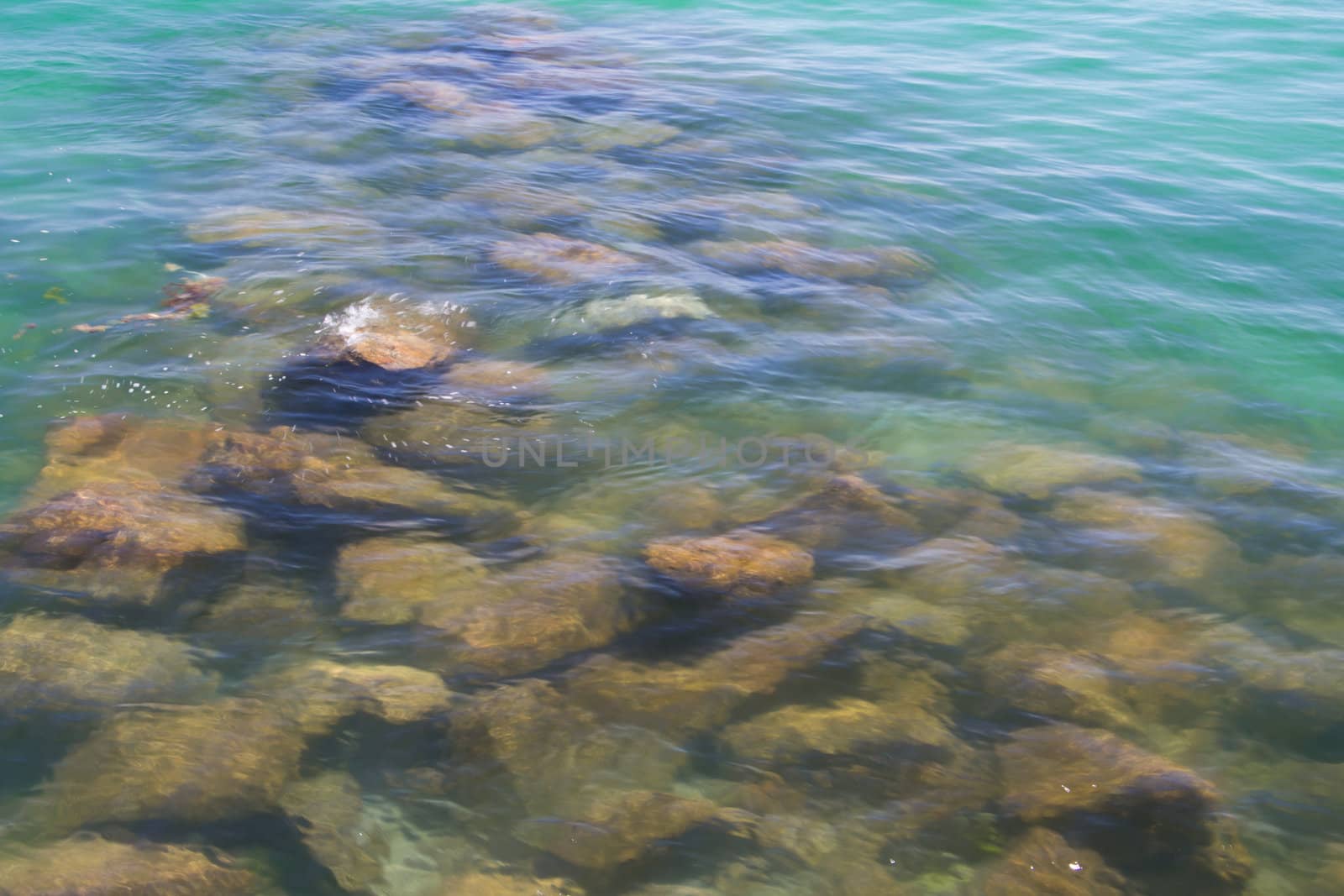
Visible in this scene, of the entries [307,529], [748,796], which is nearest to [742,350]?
[307,529]

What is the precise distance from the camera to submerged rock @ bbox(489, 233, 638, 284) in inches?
324

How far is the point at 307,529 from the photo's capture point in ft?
17.7

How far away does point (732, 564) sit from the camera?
5246 mm

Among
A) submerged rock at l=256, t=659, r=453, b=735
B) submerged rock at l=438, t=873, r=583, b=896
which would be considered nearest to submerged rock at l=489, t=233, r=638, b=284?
submerged rock at l=256, t=659, r=453, b=735

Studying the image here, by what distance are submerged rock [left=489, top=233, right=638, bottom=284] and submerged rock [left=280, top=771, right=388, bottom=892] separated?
4.90m

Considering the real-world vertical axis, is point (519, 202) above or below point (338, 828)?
above

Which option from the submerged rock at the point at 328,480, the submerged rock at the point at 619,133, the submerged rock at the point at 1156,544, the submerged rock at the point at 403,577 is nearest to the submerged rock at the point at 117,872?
the submerged rock at the point at 403,577

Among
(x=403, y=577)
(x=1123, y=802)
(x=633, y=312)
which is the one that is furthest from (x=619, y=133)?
(x=1123, y=802)

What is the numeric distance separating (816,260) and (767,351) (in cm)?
167

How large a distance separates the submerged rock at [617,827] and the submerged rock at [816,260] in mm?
5440

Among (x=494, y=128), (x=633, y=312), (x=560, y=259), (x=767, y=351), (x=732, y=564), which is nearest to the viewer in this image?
(x=732, y=564)

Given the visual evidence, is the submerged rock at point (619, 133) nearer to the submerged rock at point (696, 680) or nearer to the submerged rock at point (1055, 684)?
the submerged rock at point (696, 680)

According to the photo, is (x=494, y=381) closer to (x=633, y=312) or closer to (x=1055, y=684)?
(x=633, y=312)

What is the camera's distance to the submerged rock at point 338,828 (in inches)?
147
